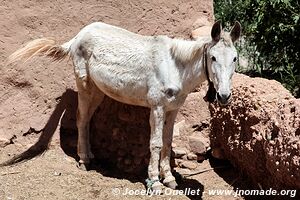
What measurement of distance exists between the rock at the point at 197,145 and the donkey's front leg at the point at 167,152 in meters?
0.44

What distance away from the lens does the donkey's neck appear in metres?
4.10

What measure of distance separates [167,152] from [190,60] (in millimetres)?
870

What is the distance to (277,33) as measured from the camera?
6.00 meters

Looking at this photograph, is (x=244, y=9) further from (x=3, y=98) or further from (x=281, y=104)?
A: (x=3, y=98)

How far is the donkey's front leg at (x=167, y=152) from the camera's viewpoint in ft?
14.6

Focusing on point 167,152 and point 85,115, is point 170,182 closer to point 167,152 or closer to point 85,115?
point 167,152

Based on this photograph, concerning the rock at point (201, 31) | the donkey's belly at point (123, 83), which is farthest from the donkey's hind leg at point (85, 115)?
the rock at point (201, 31)

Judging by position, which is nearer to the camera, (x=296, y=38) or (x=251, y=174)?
(x=251, y=174)

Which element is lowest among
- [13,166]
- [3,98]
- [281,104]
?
[13,166]

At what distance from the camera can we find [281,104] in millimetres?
3930

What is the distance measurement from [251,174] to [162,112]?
3.05ft

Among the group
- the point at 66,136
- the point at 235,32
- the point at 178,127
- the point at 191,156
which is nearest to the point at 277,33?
the point at 178,127

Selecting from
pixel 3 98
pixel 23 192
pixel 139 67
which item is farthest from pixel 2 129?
pixel 139 67

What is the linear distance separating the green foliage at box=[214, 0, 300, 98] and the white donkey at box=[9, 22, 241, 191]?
6.64ft
